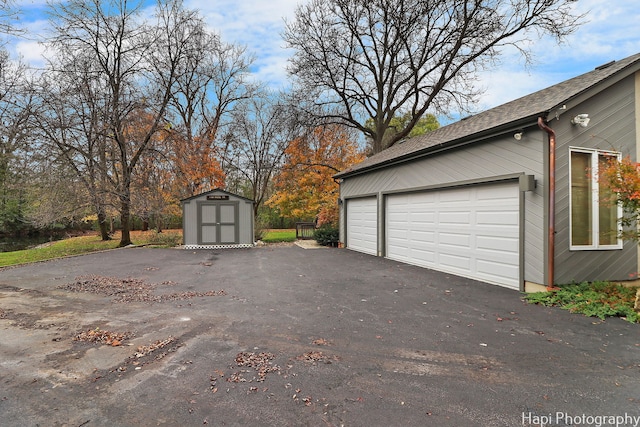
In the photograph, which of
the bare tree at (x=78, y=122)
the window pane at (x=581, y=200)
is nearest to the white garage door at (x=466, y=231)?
the window pane at (x=581, y=200)

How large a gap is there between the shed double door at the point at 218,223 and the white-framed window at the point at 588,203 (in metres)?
→ 12.1

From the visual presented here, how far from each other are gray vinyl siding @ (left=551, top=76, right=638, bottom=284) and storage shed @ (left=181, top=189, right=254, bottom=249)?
11.8 metres

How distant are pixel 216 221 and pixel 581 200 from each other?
1263cm

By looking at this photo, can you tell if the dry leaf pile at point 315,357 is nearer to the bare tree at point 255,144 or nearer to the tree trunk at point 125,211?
the tree trunk at point 125,211

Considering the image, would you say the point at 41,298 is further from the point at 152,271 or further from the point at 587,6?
the point at 587,6

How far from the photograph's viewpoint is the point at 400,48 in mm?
17203

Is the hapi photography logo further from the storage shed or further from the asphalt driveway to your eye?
the storage shed

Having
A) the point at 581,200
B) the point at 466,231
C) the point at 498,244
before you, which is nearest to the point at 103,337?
the point at 498,244

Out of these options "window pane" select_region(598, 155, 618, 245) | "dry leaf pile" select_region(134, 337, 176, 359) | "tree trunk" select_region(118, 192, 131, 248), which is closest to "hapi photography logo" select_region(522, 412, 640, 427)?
"dry leaf pile" select_region(134, 337, 176, 359)

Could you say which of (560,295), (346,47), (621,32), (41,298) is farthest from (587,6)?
(41,298)

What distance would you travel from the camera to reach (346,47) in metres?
17.1

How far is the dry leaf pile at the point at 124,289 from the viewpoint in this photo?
227 inches

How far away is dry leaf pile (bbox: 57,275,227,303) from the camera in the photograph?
576 centimetres

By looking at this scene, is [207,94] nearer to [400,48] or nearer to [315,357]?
[400,48]
